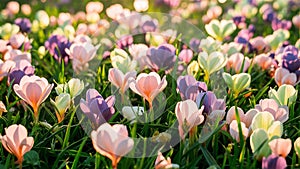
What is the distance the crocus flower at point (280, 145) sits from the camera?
1.15 m

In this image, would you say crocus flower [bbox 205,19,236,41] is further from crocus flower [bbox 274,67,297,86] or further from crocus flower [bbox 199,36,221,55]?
crocus flower [bbox 274,67,297,86]

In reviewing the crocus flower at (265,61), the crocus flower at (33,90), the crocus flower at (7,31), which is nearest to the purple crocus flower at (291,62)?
the crocus flower at (265,61)

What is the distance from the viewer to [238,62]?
1.97 meters

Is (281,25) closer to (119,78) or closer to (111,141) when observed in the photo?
(119,78)

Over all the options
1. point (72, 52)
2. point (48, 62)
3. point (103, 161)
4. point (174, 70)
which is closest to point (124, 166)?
point (103, 161)

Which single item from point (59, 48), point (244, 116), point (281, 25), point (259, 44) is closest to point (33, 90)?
point (244, 116)

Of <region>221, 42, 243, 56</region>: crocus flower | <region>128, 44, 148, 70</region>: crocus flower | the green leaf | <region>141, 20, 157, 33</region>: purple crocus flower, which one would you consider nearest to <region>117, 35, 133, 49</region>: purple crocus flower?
<region>141, 20, 157, 33</region>: purple crocus flower

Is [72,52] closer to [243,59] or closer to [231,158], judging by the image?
[243,59]

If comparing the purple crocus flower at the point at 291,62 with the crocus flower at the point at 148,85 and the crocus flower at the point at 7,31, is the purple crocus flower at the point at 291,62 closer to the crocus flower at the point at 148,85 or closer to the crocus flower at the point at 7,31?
the crocus flower at the point at 148,85

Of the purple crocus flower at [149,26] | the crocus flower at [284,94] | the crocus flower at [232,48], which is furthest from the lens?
the purple crocus flower at [149,26]

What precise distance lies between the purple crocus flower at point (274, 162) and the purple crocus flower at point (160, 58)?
84cm

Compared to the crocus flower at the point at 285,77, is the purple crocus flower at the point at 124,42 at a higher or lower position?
higher

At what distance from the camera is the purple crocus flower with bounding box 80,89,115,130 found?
1333mm

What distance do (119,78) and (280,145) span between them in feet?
1.92
